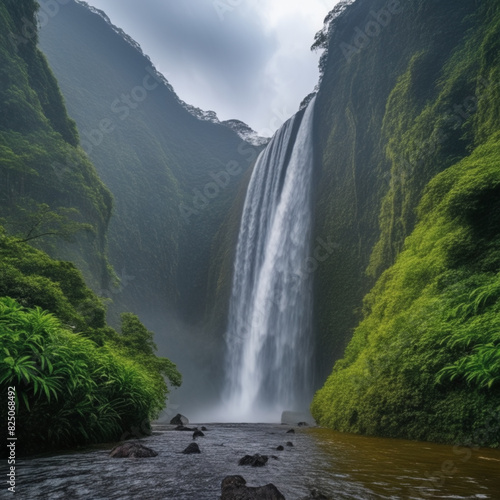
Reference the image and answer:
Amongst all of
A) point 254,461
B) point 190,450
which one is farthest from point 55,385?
point 254,461

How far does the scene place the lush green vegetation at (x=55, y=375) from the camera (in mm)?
4605

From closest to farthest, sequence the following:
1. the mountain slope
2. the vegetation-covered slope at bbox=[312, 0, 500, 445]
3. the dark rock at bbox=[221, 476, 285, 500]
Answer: the dark rock at bbox=[221, 476, 285, 500]
the vegetation-covered slope at bbox=[312, 0, 500, 445]
the mountain slope

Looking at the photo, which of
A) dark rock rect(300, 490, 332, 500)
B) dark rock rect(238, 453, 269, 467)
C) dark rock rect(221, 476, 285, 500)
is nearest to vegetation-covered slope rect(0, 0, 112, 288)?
dark rock rect(238, 453, 269, 467)

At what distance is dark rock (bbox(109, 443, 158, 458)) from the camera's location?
188 inches

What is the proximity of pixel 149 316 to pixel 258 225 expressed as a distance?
17.0m

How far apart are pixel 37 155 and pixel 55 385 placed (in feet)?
55.4

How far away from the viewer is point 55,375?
16.3ft

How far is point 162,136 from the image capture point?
56.0 meters

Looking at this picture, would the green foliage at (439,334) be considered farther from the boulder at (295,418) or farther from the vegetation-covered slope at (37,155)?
the vegetation-covered slope at (37,155)

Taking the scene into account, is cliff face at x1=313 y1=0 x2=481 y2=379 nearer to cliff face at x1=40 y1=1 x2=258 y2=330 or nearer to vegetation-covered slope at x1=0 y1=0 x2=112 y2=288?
vegetation-covered slope at x1=0 y1=0 x2=112 y2=288

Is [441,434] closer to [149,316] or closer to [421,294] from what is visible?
[421,294]

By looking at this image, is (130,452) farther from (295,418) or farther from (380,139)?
(380,139)

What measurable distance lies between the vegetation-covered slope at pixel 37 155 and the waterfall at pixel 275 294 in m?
10.0

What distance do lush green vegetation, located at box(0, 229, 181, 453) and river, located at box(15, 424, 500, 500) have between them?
441mm
